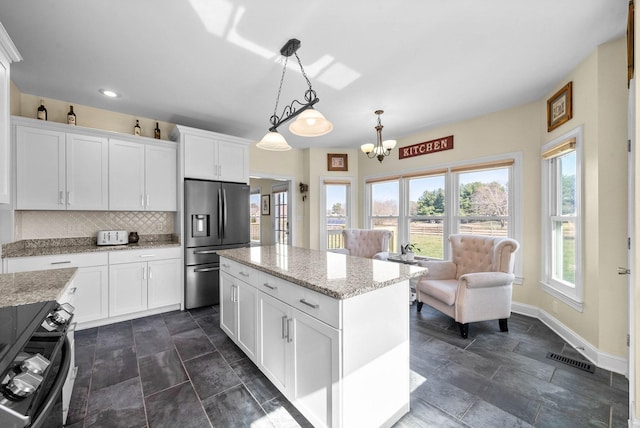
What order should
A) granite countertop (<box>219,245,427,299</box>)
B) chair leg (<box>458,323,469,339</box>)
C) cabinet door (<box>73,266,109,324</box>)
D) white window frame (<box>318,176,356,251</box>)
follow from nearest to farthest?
granite countertop (<box>219,245,427,299</box>) → chair leg (<box>458,323,469,339</box>) → cabinet door (<box>73,266,109,324</box>) → white window frame (<box>318,176,356,251</box>)

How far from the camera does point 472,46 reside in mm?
2182

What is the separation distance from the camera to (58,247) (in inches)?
124

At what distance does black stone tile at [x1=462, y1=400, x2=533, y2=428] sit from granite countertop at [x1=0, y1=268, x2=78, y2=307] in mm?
2485

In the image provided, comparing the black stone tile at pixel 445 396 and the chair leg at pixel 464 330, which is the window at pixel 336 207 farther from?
the black stone tile at pixel 445 396

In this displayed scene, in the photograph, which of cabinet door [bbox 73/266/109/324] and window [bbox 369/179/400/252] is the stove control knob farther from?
window [bbox 369/179/400/252]

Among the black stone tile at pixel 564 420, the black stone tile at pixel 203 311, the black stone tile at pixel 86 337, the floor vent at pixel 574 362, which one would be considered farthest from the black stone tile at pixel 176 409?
the floor vent at pixel 574 362

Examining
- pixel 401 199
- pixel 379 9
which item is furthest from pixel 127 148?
pixel 401 199

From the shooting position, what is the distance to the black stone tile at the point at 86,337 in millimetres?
2680

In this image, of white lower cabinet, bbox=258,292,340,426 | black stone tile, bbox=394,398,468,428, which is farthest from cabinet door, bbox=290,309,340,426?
black stone tile, bbox=394,398,468,428

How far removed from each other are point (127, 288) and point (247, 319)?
6.56 ft

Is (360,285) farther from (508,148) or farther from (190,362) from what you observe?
(508,148)

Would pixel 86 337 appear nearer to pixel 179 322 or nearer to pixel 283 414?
pixel 179 322

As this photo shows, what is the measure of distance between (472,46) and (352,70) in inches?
39.9

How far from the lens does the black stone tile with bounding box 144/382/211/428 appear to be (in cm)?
165
